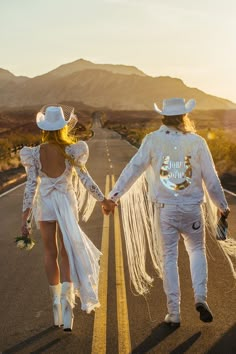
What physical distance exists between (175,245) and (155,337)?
0.95 meters

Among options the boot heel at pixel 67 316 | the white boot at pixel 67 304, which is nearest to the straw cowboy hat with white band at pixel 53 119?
the white boot at pixel 67 304

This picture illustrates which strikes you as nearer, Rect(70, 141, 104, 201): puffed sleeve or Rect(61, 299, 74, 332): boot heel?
Rect(61, 299, 74, 332): boot heel

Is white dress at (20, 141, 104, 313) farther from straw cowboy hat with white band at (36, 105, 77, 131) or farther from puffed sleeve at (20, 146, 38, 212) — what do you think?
straw cowboy hat with white band at (36, 105, 77, 131)

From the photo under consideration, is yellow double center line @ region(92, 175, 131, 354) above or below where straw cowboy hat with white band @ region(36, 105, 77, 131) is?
below

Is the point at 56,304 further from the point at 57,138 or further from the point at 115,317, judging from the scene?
the point at 57,138

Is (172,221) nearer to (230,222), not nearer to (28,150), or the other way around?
(28,150)

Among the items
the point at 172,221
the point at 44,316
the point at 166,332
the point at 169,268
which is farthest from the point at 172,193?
the point at 44,316

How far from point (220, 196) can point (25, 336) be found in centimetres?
233

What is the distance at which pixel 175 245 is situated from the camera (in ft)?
21.0

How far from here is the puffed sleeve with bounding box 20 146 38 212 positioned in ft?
20.6

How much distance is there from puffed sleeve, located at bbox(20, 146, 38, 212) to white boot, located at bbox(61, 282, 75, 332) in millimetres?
864

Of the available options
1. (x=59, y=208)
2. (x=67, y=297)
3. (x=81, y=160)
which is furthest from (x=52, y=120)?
(x=67, y=297)

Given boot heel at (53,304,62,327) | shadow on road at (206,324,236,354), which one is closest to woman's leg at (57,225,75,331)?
boot heel at (53,304,62,327)

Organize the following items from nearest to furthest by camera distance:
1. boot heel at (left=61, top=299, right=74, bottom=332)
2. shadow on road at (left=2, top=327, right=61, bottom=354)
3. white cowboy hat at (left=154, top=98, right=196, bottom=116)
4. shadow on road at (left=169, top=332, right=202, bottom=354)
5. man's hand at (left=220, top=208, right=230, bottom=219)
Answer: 1. shadow on road at (left=169, top=332, right=202, bottom=354)
2. shadow on road at (left=2, top=327, right=61, bottom=354)
3. boot heel at (left=61, top=299, right=74, bottom=332)
4. white cowboy hat at (left=154, top=98, right=196, bottom=116)
5. man's hand at (left=220, top=208, right=230, bottom=219)
